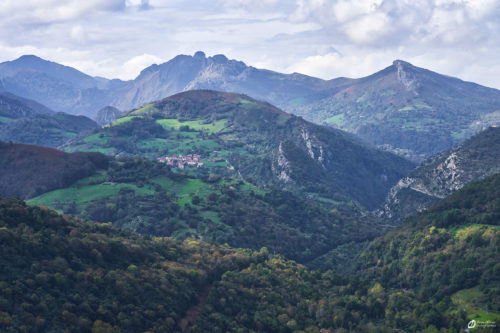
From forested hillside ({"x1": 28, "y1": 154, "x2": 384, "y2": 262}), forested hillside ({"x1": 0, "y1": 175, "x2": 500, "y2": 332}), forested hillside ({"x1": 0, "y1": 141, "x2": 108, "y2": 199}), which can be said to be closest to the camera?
forested hillside ({"x1": 0, "y1": 175, "x2": 500, "y2": 332})

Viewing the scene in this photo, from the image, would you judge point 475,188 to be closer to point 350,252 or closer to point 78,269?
point 350,252

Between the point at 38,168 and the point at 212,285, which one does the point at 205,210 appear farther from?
the point at 212,285

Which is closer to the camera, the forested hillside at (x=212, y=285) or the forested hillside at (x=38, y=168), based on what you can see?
the forested hillside at (x=212, y=285)

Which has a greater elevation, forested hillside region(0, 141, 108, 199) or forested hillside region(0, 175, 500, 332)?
forested hillside region(0, 141, 108, 199)

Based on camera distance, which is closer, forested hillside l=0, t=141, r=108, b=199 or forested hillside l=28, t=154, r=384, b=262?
forested hillside l=28, t=154, r=384, b=262

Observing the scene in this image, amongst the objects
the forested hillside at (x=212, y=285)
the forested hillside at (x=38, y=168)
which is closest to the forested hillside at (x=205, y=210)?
the forested hillside at (x=38, y=168)

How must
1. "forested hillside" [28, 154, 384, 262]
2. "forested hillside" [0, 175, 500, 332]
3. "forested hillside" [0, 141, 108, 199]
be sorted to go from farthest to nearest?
"forested hillside" [0, 141, 108, 199], "forested hillside" [28, 154, 384, 262], "forested hillside" [0, 175, 500, 332]

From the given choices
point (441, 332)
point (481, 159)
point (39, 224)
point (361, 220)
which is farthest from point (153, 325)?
point (481, 159)

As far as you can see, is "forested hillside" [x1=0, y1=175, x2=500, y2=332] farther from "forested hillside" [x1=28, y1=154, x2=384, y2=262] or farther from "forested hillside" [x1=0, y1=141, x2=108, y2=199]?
"forested hillside" [x1=0, y1=141, x2=108, y2=199]

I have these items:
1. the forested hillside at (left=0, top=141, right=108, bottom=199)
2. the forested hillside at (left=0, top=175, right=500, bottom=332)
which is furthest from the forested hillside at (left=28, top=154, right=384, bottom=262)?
the forested hillside at (left=0, top=175, right=500, bottom=332)

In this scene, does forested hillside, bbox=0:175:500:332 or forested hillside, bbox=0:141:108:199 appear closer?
forested hillside, bbox=0:175:500:332

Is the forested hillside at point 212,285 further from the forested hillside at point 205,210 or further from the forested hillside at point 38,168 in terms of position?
the forested hillside at point 38,168
